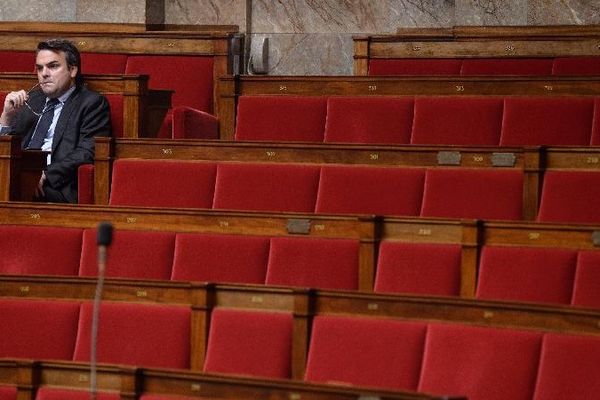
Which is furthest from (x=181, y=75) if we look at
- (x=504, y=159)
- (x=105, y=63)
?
(x=504, y=159)

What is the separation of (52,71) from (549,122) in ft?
1.22

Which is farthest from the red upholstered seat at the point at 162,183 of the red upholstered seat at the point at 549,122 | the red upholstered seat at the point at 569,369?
the red upholstered seat at the point at 569,369

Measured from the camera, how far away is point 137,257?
2.81 feet

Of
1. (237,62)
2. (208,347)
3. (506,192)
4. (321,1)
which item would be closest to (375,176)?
(506,192)

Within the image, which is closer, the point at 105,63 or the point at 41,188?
the point at 41,188

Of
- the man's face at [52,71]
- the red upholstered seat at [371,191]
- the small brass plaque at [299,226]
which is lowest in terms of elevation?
the small brass plaque at [299,226]

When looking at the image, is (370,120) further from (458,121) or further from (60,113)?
(60,113)

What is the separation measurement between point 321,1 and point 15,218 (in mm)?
560

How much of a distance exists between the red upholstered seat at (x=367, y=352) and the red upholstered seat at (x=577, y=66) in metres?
0.48

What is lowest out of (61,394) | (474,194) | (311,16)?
(61,394)

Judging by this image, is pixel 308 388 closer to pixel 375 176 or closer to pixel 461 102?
pixel 375 176

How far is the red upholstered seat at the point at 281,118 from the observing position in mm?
1019

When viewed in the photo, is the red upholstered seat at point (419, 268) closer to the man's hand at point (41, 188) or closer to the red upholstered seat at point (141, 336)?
the red upholstered seat at point (141, 336)

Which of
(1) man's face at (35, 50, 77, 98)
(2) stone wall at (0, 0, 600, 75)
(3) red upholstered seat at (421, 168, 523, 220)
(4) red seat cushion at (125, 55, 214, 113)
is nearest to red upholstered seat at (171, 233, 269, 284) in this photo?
(3) red upholstered seat at (421, 168, 523, 220)
